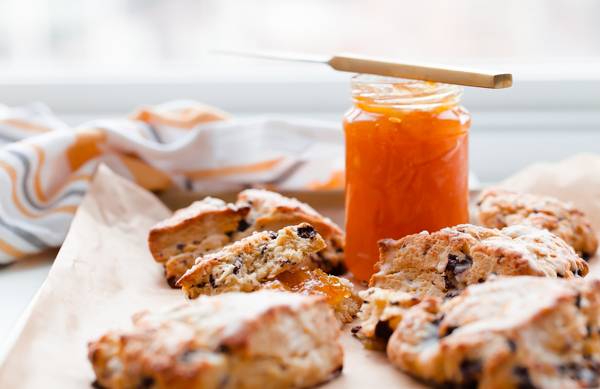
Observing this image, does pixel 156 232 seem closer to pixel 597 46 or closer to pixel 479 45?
pixel 479 45

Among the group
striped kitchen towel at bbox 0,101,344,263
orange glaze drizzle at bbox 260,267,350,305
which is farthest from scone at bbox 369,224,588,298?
striped kitchen towel at bbox 0,101,344,263

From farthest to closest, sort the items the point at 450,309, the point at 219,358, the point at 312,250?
the point at 312,250 → the point at 450,309 → the point at 219,358

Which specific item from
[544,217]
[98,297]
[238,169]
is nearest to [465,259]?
[544,217]

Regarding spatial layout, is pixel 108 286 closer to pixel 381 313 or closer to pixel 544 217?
pixel 381 313

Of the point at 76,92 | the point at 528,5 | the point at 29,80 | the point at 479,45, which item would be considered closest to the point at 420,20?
the point at 479,45

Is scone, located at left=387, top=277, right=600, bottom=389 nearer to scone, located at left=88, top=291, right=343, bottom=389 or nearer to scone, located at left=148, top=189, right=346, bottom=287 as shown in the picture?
scone, located at left=88, top=291, right=343, bottom=389
